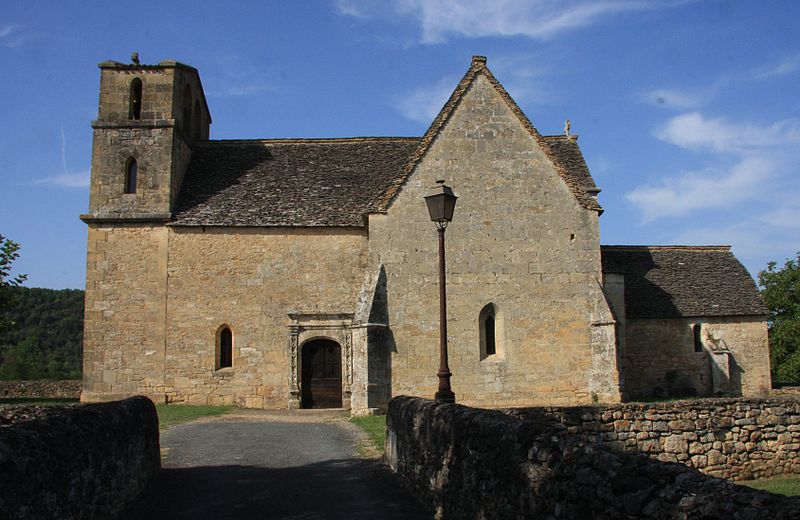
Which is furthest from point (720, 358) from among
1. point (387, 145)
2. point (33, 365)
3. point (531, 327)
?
point (33, 365)

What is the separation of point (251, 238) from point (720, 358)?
752 inches

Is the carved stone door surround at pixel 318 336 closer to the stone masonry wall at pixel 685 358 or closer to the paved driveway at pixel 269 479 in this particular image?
the paved driveway at pixel 269 479

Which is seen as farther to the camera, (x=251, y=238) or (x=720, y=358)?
(x=720, y=358)

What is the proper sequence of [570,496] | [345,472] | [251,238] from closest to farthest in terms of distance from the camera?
[570,496]
[345,472]
[251,238]

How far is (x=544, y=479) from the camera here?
5.27m

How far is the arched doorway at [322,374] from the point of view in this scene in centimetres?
2511

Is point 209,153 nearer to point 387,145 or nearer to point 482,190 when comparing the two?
point 387,145

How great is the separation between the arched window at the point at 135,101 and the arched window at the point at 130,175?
1.76 meters

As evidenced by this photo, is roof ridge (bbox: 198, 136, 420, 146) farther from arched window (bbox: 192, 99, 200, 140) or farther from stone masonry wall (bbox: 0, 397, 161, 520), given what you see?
stone masonry wall (bbox: 0, 397, 161, 520)

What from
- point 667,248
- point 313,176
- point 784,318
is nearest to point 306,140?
point 313,176

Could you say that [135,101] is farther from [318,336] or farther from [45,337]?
[45,337]

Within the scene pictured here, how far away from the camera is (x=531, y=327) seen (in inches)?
914

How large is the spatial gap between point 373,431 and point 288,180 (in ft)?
42.7

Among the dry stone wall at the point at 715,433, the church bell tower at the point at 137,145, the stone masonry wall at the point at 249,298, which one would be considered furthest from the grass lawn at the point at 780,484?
the church bell tower at the point at 137,145
